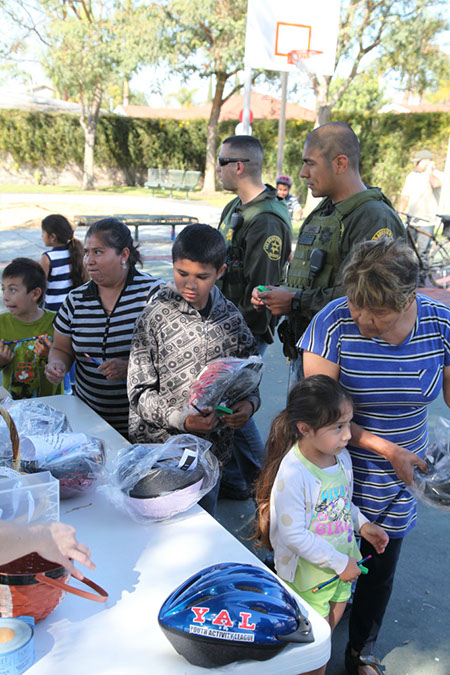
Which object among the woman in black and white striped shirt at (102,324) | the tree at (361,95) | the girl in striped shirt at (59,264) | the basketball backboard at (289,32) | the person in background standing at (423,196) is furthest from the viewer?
the tree at (361,95)

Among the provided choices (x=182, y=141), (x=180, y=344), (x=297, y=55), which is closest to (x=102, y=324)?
(x=180, y=344)

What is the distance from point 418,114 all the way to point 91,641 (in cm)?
2455

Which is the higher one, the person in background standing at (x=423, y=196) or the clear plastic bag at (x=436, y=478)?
the person in background standing at (x=423, y=196)

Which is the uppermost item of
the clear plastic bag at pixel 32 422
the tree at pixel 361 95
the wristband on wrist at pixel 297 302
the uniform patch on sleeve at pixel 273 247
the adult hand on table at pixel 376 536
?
the tree at pixel 361 95

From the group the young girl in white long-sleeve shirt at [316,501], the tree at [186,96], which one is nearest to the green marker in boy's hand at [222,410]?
the young girl in white long-sleeve shirt at [316,501]

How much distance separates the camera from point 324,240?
10.4ft

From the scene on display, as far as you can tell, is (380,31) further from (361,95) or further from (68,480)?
(361,95)

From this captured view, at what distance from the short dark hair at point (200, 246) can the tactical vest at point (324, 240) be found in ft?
2.86

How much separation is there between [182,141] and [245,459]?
28.9 m

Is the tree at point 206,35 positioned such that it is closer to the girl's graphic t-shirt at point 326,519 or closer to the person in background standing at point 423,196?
the person in background standing at point 423,196

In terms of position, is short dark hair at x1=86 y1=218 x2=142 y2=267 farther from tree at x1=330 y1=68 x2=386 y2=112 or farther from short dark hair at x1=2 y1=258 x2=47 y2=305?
tree at x1=330 y1=68 x2=386 y2=112

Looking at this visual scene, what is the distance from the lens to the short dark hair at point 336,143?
3.11 m

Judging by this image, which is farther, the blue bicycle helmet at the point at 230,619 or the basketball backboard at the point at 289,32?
the basketball backboard at the point at 289,32

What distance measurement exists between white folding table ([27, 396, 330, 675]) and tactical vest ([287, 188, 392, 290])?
167 centimetres
